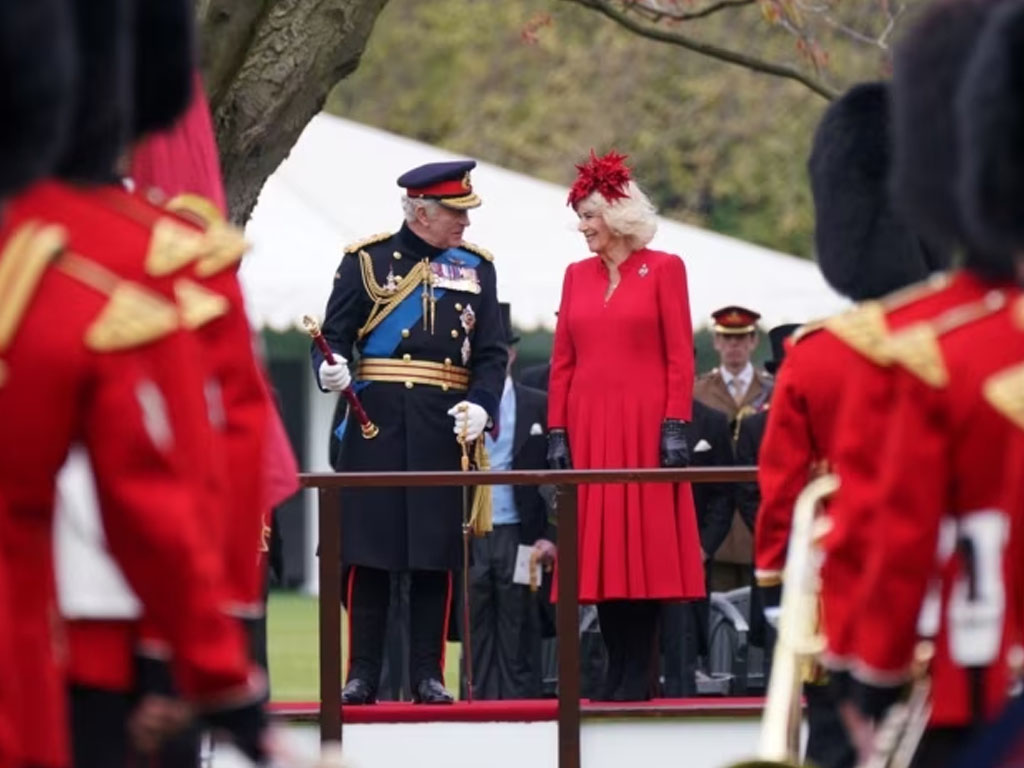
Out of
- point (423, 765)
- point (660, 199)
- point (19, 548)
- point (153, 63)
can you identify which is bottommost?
point (423, 765)

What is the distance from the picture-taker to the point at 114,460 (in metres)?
5.14

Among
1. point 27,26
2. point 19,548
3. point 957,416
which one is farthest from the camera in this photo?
point 957,416

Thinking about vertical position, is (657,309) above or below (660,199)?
below

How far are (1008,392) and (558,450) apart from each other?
647 cm

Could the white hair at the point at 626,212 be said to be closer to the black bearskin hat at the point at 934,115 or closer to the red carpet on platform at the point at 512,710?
the red carpet on platform at the point at 512,710

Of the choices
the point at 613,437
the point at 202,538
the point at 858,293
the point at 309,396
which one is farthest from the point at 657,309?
the point at 309,396

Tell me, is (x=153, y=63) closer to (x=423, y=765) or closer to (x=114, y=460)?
(x=114, y=460)

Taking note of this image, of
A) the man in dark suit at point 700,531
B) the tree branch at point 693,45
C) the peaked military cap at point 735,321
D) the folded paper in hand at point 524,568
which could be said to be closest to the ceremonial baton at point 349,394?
the man in dark suit at point 700,531

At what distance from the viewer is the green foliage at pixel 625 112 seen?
34.6 m

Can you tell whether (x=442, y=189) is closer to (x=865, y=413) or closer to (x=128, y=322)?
(x=865, y=413)

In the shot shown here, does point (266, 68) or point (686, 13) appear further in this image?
→ point (686, 13)

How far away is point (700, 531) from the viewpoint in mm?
13070

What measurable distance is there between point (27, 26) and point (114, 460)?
706 mm

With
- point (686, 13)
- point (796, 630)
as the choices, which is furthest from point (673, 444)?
point (796, 630)
